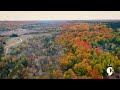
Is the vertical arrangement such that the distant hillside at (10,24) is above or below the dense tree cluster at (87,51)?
above

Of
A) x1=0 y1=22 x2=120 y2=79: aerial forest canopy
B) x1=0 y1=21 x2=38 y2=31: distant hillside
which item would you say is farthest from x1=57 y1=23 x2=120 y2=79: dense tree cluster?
x1=0 y1=21 x2=38 y2=31: distant hillside

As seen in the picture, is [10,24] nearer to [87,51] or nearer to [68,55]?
[68,55]

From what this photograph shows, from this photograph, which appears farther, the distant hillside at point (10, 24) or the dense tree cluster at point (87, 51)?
the distant hillside at point (10, 24)

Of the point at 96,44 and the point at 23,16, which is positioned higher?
the point at 23,16

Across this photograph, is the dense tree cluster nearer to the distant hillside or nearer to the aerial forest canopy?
the aerial forest canopy

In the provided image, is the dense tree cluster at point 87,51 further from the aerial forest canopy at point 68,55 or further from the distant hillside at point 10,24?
the distant hillside at point 10,24

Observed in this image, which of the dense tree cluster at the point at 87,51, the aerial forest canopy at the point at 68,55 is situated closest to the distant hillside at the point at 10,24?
the aerial forest canopy at the point at 68,55

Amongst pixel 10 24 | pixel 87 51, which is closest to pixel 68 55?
pixel 87 51

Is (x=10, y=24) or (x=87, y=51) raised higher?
(x=10, y=24)

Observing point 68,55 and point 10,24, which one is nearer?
point 68,55
